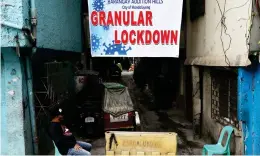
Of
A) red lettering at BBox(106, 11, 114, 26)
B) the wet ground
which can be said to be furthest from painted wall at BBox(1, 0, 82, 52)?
the wet ground

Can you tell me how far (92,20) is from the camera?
7.39m

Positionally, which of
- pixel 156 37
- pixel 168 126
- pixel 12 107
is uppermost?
pixel 156 37

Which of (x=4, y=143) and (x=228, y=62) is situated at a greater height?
(x=228, y=62)

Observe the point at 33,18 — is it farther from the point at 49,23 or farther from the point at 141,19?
the point at 141,19

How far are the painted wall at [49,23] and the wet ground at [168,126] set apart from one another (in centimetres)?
374

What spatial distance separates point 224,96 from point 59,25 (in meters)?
5.61

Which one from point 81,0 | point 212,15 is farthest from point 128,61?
point 212,15

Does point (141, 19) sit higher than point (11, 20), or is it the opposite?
point (141, 19)

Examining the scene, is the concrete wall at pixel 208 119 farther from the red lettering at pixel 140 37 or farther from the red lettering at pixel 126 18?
the red lettering at pixel 126 18

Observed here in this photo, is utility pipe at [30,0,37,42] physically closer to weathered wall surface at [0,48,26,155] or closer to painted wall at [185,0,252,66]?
weathered wall surface at [0,48,26,155]

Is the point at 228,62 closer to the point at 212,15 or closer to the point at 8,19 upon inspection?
the point at 212,15

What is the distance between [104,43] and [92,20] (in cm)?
72

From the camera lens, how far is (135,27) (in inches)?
291

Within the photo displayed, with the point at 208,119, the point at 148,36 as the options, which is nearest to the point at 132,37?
the point at 148,36
